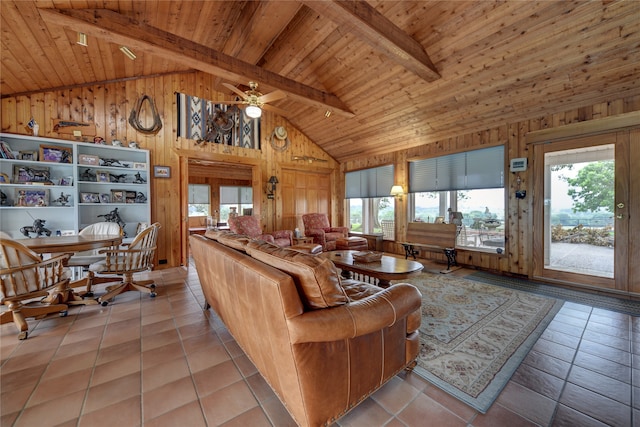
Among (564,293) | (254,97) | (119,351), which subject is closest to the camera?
(119,351)

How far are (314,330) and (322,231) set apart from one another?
191 inches

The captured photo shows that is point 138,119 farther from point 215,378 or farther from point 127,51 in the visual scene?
point 215,378

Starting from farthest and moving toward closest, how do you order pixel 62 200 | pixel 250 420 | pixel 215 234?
pixel 62 200, pixel 215 234, pixel 250 420

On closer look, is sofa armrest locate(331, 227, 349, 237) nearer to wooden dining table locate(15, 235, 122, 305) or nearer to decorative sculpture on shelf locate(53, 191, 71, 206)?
wooden dining table locate(15, 235, 122, 305)

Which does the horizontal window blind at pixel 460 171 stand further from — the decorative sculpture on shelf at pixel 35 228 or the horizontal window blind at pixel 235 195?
the decorative sculpture on shelf at pixel 35 228

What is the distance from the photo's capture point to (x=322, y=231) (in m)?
5.93

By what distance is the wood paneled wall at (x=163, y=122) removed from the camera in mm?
3855

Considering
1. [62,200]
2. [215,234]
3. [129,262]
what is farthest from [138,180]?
[215,234]

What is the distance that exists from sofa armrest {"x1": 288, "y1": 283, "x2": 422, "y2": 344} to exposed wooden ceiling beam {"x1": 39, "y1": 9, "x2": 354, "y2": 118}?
11.8ft

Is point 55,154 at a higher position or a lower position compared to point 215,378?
higher

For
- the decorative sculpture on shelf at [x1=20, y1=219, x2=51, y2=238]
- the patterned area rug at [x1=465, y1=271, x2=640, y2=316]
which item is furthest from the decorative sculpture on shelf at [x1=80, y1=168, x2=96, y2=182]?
the patterned area rug at [x1=465, y1=271, x2=640, y2=316]

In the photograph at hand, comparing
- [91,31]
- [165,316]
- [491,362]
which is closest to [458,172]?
[491,362]

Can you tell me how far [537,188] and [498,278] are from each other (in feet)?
5.19

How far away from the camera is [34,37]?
2.69 metres
